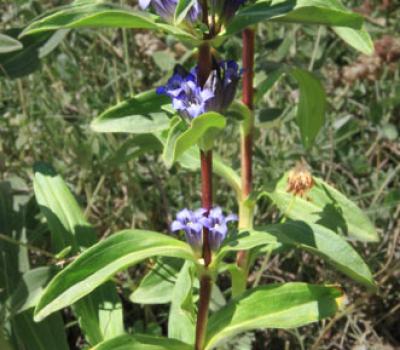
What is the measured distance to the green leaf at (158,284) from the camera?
6.66 feet

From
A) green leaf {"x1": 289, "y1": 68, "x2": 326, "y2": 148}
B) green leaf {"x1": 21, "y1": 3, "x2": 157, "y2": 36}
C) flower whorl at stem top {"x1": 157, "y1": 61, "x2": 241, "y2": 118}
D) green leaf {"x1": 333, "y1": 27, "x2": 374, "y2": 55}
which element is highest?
green leaf {"x1": 21, "y1": 3, "x2": 157, "y2": 36}

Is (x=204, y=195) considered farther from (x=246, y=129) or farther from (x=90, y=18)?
(x=90, y=18)

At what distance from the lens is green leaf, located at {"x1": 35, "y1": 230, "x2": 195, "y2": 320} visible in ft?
4.86

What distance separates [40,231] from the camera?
2141 mm

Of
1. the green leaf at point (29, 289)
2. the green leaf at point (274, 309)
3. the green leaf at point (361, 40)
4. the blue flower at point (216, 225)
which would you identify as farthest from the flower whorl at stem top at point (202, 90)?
the green leaf at point (29, 289)

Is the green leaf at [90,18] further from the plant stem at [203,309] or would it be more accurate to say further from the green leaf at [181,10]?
the plant stem at [203,309]

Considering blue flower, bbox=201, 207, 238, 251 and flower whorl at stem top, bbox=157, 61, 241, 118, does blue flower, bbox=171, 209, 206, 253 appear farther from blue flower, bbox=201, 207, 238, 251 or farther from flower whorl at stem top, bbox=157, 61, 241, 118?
flower whorl at stem top, bbox=157, 61, 241, 118

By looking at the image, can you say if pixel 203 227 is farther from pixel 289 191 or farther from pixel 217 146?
pixel 217 146

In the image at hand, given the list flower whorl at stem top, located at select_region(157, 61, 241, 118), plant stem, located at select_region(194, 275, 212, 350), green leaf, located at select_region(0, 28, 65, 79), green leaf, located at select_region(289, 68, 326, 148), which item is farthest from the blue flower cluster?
green leaf, located at select_region(0, 28, 65, 79)

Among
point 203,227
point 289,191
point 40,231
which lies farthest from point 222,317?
point 40,231

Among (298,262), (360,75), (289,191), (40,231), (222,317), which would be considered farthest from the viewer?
(360,75)

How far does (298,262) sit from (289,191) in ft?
2.07

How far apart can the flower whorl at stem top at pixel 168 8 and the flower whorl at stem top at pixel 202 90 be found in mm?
125

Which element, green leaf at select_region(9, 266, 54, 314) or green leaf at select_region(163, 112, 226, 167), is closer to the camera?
green leaf at select_region(163, 112, 226, 167)
